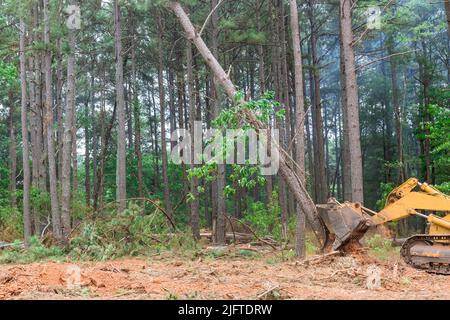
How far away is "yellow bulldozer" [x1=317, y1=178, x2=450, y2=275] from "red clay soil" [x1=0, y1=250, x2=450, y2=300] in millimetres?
390

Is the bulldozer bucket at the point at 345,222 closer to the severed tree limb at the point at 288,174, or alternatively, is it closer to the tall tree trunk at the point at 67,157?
the severed tree limb at the point at 288,174

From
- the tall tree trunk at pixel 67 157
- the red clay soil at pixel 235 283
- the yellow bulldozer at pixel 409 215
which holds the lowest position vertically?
the red clay soil at pixel 235 283

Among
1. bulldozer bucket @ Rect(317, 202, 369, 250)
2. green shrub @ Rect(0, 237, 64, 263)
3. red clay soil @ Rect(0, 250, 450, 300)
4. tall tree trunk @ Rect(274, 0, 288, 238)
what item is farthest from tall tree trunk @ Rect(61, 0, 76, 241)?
bulldozer bucket @ Rect(317, 202, 369, 250)

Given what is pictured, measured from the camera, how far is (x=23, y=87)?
18.5 metres

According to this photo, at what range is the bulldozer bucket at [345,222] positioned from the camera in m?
9.61

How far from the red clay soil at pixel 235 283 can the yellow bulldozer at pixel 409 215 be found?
0.39 metres

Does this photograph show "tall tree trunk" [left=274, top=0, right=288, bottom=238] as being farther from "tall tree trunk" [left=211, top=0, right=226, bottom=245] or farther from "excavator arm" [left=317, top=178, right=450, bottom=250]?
"excavator arm" [left=317, top=178, right=450, bottom=250]

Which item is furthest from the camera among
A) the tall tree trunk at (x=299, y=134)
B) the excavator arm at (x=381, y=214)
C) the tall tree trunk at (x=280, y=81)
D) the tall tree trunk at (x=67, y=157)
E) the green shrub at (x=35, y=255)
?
the tall tree trunk at (x=280, y=81)

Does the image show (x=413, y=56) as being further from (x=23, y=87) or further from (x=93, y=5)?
(x=23, y=87)

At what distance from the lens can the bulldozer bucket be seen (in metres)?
9.61

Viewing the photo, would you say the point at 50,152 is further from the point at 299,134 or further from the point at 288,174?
the point at 288,174

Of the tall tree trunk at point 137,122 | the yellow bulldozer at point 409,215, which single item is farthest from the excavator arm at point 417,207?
the tall tree trunk at point 137,122

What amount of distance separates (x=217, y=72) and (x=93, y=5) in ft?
42.3

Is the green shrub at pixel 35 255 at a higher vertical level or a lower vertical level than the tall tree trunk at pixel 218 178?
lower
